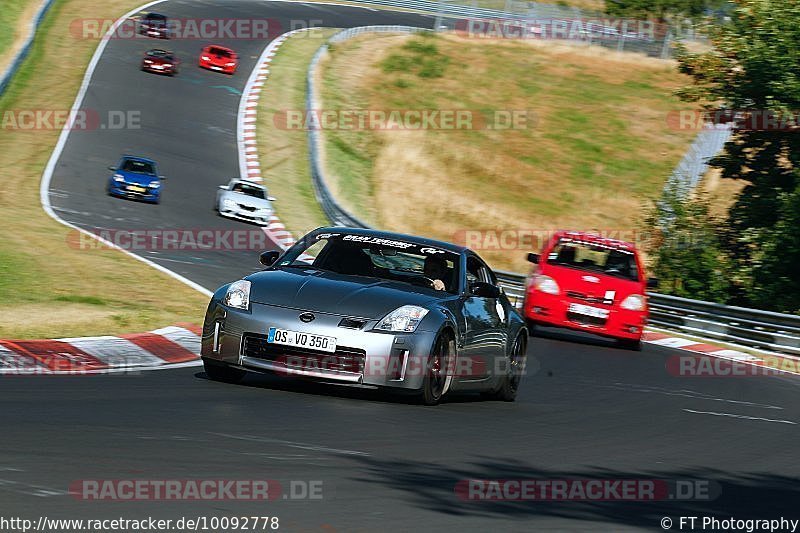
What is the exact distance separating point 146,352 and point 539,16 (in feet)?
168

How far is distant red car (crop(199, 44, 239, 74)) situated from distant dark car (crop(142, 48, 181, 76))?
1.73 metres

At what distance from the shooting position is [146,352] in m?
11.9

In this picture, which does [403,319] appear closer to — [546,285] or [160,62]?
[546,285]

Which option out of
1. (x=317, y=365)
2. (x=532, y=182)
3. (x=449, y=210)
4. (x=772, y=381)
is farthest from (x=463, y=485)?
(x=532, y=182)

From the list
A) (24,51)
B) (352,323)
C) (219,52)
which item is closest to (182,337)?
(352,323)

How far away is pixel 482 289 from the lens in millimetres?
11219

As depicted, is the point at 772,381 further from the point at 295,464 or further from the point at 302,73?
the point at 302,73

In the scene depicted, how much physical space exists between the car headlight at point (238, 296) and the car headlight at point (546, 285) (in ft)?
31.6
